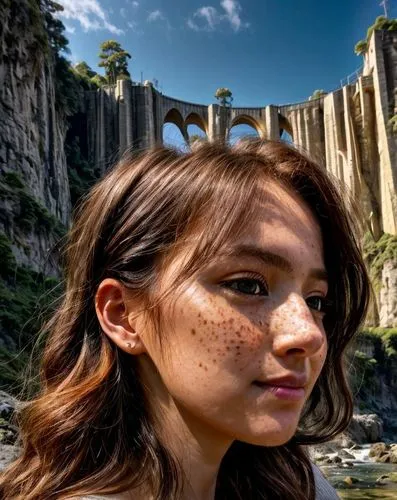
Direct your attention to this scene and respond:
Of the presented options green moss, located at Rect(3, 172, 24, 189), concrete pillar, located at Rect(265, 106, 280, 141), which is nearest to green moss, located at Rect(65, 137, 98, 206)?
green moss, located at Rect(3, 172, 24, 189)

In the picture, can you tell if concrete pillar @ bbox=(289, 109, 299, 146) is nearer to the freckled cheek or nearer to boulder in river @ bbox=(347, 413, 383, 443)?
boulder in river @ bbox=(347, 413, 383, 443)

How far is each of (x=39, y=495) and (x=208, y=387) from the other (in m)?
0.42

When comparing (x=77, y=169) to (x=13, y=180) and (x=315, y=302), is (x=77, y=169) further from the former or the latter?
(x=315, y=302)

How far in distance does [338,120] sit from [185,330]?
127 ft

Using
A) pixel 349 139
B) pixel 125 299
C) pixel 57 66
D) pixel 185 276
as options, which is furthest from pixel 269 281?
pixel 349 139

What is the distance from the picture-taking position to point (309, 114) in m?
38.2

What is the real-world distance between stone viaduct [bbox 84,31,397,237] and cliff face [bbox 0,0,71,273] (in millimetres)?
8960

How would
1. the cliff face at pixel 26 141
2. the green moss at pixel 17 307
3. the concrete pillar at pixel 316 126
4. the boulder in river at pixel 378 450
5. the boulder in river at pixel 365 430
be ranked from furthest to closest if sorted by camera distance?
the concrete pillar at pixel 316 126
the boulder in river at pixel 365 430
the cliff face at pixel 26 141
the boulder in river at pixel 378 450
the green moss at pixel 17 307

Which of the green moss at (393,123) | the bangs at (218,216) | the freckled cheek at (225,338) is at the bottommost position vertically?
the freckled cheek at (225,338)

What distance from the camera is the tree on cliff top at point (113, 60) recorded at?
39.9 meters

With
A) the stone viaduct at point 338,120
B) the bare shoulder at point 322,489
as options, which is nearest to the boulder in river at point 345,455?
the bare shoulder at point 322,489

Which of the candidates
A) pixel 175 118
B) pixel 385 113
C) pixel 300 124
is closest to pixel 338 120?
pixel 300 124

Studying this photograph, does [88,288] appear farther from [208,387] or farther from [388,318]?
[388,318]

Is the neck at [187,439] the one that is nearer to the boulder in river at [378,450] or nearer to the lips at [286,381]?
the lips at [286,381]
